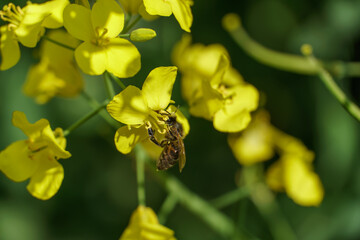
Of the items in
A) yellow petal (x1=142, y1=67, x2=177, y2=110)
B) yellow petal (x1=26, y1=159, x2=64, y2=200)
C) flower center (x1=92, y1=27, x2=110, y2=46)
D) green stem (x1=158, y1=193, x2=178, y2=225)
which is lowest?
green stem (x1=158, y1=193, x2=178, y2=225)

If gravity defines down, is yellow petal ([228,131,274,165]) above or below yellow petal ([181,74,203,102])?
below

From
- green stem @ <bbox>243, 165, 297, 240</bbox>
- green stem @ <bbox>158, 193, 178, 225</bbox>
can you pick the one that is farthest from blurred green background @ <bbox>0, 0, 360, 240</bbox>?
green stem @ <bbox>158, 193, 178, 225</bbox>

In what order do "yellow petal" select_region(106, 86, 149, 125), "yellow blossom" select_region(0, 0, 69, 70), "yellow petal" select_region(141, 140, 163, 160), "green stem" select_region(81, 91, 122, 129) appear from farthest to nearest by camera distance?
"yellow petal" select_region(141, 140, 163, 160), "green stem" select_region(81, 91, 122, 129), "yellow blossom" select_region(0, 0, 69, 70), "yellow petal" select_region(106, 86, 149, 125)

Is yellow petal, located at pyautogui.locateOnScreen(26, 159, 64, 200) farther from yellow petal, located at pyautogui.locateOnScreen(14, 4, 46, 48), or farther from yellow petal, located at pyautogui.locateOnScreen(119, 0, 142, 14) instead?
yellow petal, located at pyautogui.locateOnScreen(119, 0, 142, 14)

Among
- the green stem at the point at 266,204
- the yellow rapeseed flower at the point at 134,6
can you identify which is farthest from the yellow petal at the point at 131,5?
the green stem at the point at 266,204

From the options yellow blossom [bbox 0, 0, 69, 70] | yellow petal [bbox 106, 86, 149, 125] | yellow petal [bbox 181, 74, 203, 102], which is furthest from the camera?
yellow petal [bbox 181, 74, 203, 102]

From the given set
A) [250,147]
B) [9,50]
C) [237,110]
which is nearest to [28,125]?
[9,50]

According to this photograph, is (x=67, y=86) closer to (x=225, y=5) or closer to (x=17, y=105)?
(x=17, y=105)
